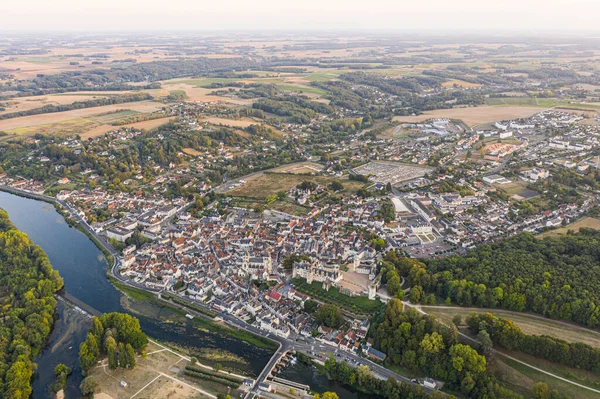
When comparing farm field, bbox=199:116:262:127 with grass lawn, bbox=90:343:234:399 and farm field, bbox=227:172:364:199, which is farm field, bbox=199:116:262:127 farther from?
grass lawn, bbox=90:343:234:399

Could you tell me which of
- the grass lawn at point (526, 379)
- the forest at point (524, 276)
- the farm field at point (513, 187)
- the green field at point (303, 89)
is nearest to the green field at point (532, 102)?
the green field at point (303, 89)

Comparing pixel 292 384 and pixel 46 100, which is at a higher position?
pixel 46 100

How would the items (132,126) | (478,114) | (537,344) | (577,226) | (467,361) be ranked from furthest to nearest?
(478,114), (132,126), (577,226), (537,344), (467,361)

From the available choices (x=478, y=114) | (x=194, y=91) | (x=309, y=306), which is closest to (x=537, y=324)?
(x=309, y=306)

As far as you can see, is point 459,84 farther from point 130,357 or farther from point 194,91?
point 130,357

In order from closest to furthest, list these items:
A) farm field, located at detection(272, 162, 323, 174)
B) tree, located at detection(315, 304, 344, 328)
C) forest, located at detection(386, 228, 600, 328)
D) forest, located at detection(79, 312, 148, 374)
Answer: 1. forest, located at detection(79, 312, 148, 374)
2. tree, located at detection(315, 304, 344, 328)
3. forest, located at detection(386, 228, 600, 328)
4. farm field, located at detection(272, 162, 323, 174)

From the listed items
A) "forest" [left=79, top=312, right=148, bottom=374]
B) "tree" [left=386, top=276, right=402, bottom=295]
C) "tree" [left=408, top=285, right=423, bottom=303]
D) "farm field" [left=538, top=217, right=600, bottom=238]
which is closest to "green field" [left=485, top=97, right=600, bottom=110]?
"farm field" [left=538, top=217, right=600, bottom=238]

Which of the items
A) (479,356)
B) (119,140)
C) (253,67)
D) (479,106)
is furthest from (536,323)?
(253,67)
